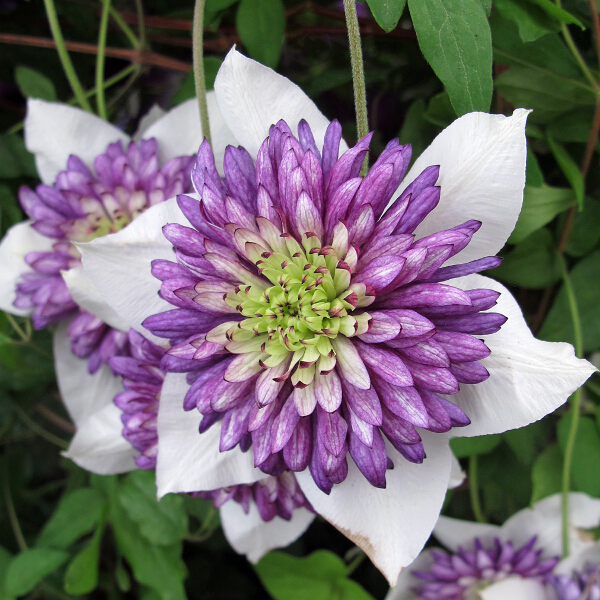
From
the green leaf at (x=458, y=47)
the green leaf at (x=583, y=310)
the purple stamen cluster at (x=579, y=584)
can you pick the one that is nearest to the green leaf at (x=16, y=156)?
the green leaf at (x=458, y=47)

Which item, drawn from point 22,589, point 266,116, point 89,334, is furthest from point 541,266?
point 22,589

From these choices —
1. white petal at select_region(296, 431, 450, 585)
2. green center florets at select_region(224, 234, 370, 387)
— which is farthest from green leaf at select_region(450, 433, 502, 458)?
green center florets at select_region(224, 234, 370, 387)

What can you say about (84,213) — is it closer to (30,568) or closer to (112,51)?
(112,51)

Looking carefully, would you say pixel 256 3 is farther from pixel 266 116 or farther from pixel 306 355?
pixel 306 355

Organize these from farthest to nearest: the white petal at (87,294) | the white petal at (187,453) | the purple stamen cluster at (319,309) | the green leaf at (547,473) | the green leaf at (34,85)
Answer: the green leaf at (34,85) < the green leaf at (547,473) < the white petal at (87,294) < the white petal at (187,453) < the purple stamen cluster at (319,309)

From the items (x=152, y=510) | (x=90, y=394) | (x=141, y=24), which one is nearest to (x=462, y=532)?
(x=152, y=510)

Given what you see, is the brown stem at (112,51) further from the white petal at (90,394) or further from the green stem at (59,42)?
the white petal at (90,394)
